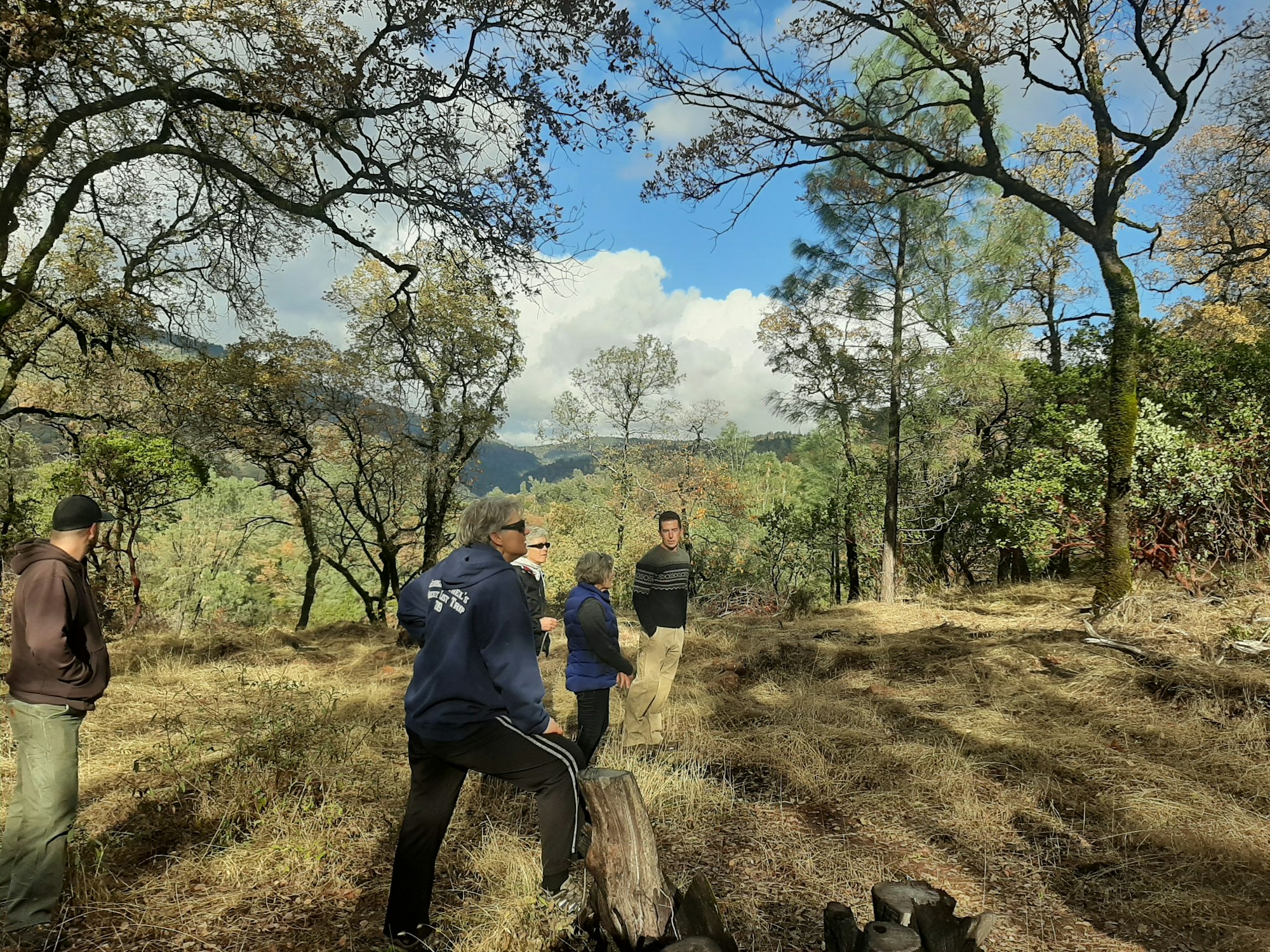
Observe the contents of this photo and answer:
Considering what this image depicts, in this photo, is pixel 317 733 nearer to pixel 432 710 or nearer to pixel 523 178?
pixel 432 710

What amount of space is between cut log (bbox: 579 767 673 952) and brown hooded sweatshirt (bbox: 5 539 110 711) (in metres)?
2.10

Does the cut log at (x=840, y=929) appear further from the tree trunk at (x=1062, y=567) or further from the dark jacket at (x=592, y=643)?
the tree trunk at (x=1062, y=567)

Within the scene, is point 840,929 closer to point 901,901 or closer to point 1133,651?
point 901,901

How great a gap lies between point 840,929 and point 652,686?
11.0ft

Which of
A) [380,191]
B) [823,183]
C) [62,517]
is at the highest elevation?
[823,183]

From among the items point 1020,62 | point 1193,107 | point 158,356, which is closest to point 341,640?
point 158,356

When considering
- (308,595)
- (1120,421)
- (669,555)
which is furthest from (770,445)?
(669,555)

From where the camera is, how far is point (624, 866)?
2363 mm

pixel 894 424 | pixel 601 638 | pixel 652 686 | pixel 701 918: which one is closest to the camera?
pixel 701 918

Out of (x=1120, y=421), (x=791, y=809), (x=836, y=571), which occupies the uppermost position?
(x=1120, y=421)

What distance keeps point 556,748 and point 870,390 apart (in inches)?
591

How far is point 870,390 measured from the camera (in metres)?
15.9

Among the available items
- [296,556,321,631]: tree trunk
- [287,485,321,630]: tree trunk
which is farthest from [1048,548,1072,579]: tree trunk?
[296,556,321,631]: tree trunk

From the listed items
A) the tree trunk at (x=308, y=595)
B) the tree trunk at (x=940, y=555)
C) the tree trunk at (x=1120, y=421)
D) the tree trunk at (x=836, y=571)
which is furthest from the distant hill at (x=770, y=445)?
the tree trunk at (x=1120, y=421)
